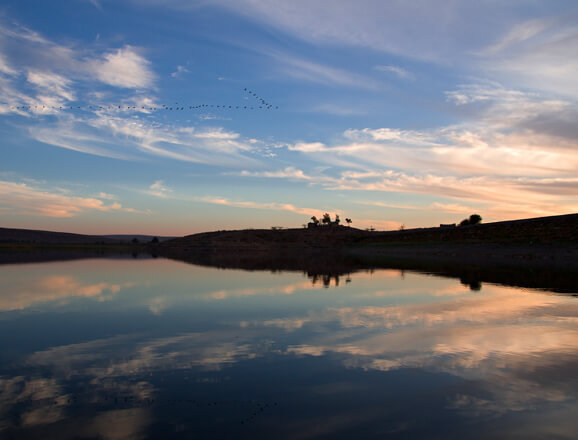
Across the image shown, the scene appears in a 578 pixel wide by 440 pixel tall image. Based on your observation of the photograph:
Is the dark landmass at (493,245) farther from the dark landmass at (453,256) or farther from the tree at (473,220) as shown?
the tree at (473,220)

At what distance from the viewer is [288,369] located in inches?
386

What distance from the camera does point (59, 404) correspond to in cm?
765

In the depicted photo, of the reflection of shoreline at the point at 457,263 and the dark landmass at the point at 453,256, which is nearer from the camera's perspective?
the reflection of shoreline at the point at 457,263

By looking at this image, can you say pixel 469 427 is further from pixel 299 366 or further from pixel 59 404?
pixel 59 404

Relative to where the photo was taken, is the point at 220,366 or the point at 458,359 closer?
the point at 220,366

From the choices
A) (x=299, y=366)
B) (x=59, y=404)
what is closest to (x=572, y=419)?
(x=299, y=366)

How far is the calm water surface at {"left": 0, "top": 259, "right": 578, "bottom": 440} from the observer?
7020mm

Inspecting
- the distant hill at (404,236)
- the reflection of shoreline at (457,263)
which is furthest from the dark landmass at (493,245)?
the reflection of shoreline at (457,263)

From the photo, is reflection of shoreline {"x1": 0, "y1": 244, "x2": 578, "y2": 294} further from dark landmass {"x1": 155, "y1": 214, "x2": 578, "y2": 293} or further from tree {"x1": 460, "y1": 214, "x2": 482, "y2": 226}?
tree {"x1": 460, "y1": 214, "x2": 482, "y2": 226}

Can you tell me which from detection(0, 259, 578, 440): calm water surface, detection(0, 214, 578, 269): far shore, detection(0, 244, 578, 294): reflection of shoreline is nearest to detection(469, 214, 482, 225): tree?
detection(0, 214, 578, 269): far shore

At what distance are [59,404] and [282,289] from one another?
1759cm

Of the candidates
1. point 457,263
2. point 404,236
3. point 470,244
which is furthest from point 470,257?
point 404,236

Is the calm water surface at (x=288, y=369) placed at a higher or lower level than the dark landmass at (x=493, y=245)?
lower

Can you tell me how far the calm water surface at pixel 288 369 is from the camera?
23.0ft
